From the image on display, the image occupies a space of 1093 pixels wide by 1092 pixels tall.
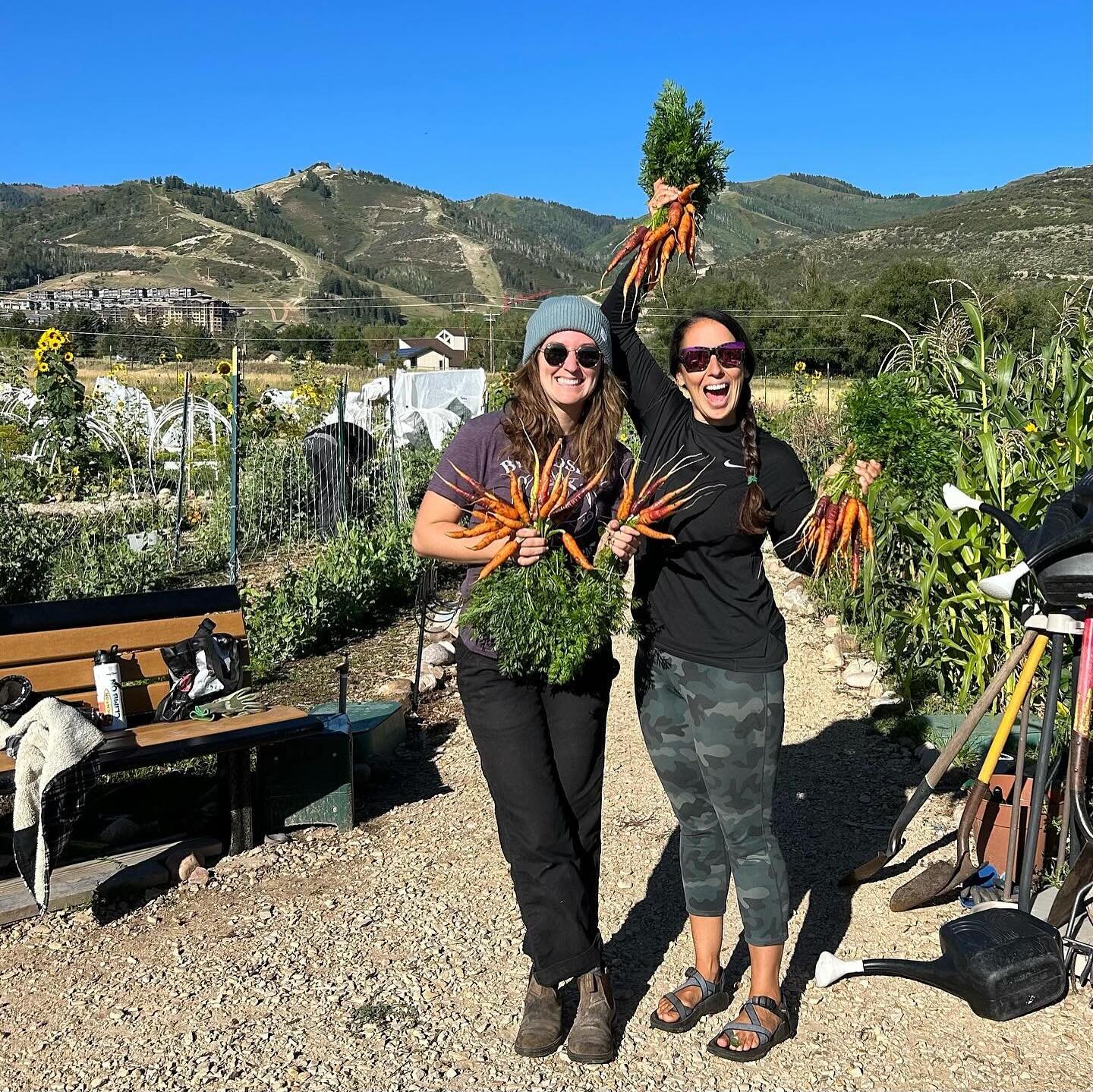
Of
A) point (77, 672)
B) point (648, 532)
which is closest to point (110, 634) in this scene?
point (77, 672)

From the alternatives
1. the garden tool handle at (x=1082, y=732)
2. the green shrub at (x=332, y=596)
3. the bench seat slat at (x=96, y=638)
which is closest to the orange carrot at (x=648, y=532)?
the garden tool handle at (x=1082, y=732)

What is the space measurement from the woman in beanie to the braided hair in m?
0.21

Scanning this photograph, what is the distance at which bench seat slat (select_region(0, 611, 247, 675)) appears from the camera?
404 cm

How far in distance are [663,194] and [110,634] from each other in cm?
288

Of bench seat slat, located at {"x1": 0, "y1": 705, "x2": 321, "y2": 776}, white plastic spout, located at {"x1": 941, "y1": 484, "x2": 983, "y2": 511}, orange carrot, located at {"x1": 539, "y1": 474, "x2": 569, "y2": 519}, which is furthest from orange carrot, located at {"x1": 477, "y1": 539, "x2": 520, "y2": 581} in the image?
bench seat slat, located at {"x1": 0, "y1": 705, "x2": 321, "y2": 776}

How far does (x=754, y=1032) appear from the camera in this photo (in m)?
2.77

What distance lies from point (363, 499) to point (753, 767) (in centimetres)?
820

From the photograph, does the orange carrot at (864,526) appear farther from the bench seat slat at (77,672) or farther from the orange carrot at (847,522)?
the bench seat slat at (77,672)

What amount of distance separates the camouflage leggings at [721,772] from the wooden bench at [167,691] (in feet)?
5.99

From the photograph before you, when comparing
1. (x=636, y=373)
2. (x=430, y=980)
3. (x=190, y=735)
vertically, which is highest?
(x=636, y=373)

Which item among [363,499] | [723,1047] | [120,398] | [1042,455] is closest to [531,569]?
[723,1047]

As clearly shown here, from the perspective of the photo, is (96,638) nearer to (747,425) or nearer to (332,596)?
(747,425)

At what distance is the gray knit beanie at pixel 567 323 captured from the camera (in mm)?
2604

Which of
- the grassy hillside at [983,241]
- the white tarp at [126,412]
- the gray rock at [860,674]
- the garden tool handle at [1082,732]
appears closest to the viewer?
the garden tool handle at [1082,732]
